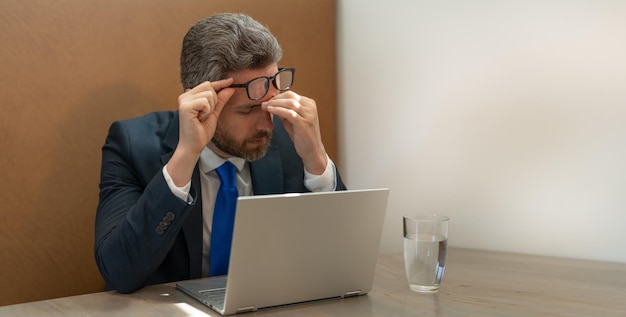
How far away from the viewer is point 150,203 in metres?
1.37

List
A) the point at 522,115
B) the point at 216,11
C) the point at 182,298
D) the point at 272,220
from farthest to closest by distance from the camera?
the point at 216,11 → the point at 522,115 → the point at 182,298 → the point at 272,220

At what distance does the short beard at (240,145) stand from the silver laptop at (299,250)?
1.37ft

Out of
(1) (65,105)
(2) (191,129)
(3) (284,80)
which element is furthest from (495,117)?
(1) (65,105)

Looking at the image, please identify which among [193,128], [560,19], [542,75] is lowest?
[193,128]

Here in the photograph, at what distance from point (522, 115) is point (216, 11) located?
948mm

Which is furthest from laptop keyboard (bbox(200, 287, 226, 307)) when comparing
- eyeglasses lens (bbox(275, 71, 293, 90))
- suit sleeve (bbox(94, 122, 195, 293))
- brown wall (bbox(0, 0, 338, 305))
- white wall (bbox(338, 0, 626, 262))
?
white wall (bbox(338, 0, 626, 262))

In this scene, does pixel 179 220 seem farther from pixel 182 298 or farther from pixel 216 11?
pixel 216 11

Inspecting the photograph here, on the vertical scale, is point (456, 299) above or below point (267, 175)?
below

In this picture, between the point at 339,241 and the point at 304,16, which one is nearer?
the point at 339,241

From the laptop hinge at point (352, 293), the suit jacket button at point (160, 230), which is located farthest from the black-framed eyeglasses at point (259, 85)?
the laptop hinge at point (352, 293)

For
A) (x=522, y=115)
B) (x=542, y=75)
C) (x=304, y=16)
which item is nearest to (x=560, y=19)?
(x=542, y=75)

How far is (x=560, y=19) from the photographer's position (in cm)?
167

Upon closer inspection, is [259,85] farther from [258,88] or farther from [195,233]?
[195,233]

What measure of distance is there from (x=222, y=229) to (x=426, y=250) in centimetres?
55
